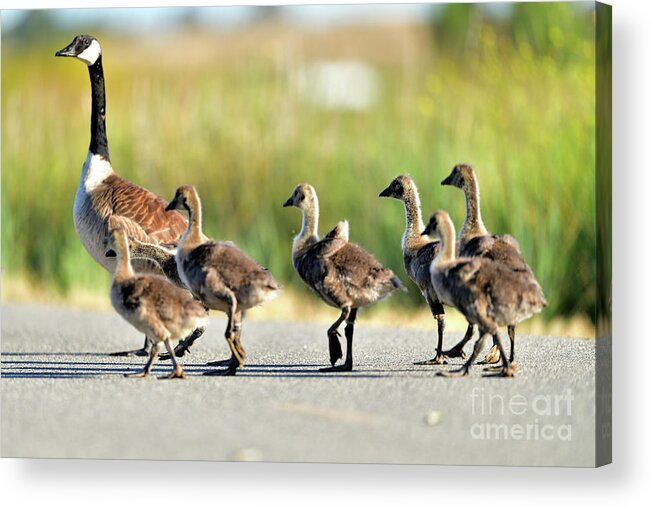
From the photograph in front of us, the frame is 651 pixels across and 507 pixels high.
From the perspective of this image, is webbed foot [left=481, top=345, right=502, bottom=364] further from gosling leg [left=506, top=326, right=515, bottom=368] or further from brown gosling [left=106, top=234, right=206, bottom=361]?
brown gosling [left=106, top=234, right=206, bottom=361]

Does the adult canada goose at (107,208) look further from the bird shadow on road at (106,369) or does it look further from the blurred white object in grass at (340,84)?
the blurred white object in grass at (340,84)

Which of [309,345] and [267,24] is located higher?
[267,24]

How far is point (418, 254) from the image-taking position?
902 centimetres

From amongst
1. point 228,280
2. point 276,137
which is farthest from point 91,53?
point 228,280

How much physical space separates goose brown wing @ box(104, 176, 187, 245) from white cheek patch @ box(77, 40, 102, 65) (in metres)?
1.17

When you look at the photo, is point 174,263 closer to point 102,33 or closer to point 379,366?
point 379,366

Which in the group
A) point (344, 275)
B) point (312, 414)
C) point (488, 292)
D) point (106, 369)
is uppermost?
point (344, 275)

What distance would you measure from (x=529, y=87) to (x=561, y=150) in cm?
133

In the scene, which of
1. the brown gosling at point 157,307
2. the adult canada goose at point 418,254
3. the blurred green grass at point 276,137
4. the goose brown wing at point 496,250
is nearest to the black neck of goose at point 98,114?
the blurred green grass at point 276,137

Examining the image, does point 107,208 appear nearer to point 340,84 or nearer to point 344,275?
point 344,275

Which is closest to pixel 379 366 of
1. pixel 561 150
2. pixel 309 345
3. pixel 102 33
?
pixel 309 345

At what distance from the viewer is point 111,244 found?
8609 millimetres

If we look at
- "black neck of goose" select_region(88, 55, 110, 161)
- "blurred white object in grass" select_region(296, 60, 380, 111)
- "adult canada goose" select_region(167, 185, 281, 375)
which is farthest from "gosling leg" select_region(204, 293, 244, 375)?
"blurred white object in grass" select_region(296, 60, 380, 111)

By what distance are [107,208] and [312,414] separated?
3260 millimetres
